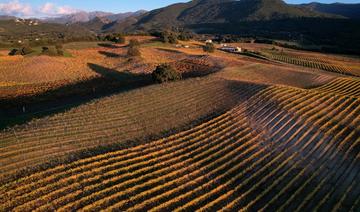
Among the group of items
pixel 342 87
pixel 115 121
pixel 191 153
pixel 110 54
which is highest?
pixel 110 54

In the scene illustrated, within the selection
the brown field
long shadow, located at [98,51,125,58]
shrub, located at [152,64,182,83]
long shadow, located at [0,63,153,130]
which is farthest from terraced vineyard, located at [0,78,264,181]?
long shadow, located at [98,51,125,58]

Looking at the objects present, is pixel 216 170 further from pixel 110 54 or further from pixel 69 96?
pixel 110 54

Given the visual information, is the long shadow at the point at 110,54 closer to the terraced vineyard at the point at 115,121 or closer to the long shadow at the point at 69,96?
the long shadow at the point at 69,96

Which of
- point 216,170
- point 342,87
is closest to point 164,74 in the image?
point 216,170

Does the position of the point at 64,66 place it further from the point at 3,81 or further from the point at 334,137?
the point at 334,137

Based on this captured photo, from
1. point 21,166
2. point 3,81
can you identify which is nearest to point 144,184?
point 21,166

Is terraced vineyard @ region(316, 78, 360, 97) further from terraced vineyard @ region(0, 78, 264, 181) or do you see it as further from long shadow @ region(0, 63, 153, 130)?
long shadow @ region(0, 63, 153, 130)
